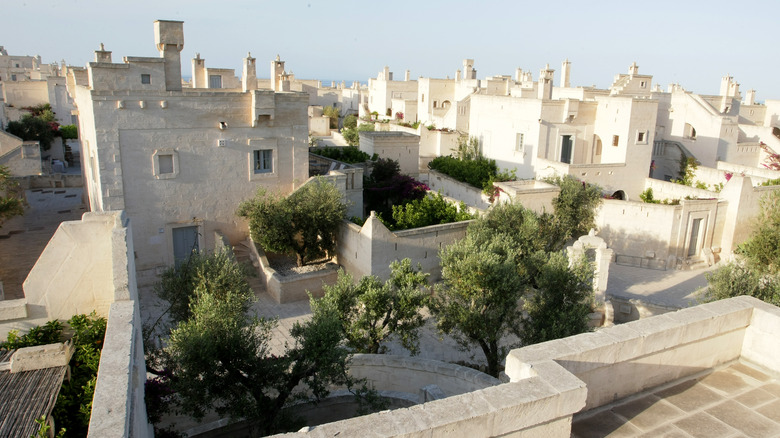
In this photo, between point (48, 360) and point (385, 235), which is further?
point (385, 235)

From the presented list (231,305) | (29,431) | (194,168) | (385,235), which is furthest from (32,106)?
(29,431)

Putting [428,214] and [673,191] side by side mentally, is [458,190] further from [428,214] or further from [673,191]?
[673,191]

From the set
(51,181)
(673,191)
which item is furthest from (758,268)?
(51,181)

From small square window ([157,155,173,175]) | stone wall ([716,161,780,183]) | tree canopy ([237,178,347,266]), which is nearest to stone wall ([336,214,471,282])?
tree canopy ([237,178,347,266])

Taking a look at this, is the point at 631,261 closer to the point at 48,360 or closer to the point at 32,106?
the point at 48,360

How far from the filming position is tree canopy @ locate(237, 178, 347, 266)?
18.1 m

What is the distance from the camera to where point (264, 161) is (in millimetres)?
19922

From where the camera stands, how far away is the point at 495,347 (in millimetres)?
12578

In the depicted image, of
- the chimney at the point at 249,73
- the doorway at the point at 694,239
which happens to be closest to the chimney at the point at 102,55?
the chimney at the point at 249,73

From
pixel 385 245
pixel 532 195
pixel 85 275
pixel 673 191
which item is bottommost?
pixel 385 245

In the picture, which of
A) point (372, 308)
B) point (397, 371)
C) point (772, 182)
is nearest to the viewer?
point (397, 371)

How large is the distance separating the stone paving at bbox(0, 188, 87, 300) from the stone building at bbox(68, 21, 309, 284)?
2853 mm

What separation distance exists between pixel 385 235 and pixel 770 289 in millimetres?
9782

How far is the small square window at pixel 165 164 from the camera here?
1806cm
